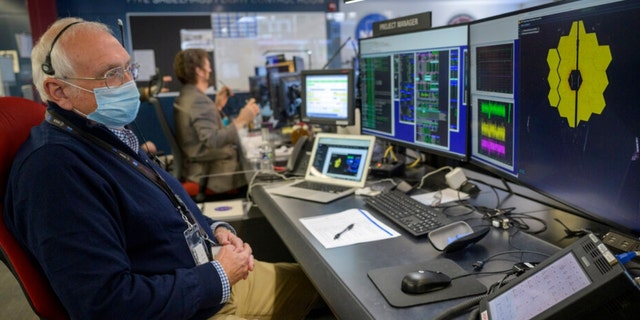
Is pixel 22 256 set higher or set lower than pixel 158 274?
higher

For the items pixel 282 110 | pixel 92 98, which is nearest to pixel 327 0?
pixel 282 110

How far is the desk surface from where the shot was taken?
1.03 meters

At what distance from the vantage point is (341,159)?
209 cm

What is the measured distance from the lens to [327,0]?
630cm

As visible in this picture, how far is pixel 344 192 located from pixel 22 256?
3.61 feet

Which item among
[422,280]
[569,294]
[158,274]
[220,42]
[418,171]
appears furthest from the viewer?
[220,42]

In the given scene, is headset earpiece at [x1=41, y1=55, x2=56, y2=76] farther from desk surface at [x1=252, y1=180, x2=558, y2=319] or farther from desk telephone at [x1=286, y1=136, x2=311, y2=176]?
desk telephone at [x1=286, y1=136, x2=311, y2=176]

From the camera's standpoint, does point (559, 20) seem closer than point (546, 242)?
Yes

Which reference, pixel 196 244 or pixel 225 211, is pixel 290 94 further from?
pixel 196 244

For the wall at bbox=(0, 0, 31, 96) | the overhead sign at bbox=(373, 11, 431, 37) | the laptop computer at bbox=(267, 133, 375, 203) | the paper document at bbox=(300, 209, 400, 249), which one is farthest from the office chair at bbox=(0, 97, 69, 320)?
the wall at bbox=(0, 0, 31, 96)

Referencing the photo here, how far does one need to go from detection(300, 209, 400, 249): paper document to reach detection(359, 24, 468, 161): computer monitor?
1.49ft

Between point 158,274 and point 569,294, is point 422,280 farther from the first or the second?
point 158,274

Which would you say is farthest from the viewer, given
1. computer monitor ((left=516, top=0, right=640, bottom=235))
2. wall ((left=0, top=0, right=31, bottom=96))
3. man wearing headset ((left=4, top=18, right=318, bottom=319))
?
wall ((left=0, top=0, right=31, bottom=96))

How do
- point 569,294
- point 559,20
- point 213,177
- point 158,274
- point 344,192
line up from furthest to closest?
point 213,177
point 344,192
point 158,274
point 559,20
point 569,294
